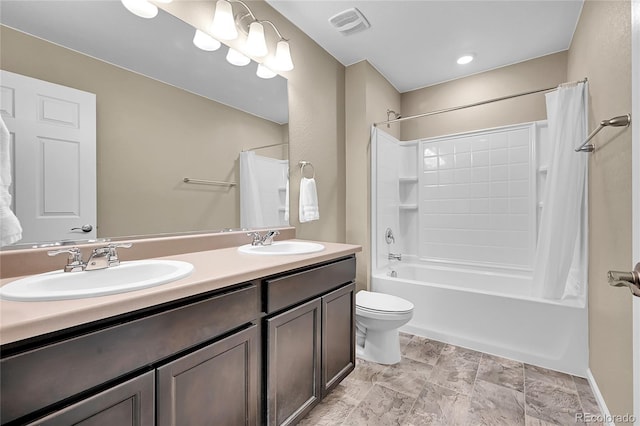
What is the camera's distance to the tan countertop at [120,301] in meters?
0.58

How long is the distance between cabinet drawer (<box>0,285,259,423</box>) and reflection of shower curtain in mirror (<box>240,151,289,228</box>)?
3.02 feet

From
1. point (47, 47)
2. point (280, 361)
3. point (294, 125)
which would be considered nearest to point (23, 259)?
point (47, 47)

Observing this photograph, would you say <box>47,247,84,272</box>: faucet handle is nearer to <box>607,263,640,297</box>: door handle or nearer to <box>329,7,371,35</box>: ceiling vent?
<box>607,263,640,297</box>: door handle

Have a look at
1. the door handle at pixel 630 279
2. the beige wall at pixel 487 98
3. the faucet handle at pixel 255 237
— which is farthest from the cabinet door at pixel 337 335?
the beige wall at pixel 487 98

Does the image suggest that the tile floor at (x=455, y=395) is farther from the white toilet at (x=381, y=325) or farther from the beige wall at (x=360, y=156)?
the beige wall at (x=360, y=156)

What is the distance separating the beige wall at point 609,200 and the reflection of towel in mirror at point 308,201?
1735 millimetres

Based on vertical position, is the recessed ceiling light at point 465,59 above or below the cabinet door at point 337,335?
above

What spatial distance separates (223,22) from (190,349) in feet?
5.52

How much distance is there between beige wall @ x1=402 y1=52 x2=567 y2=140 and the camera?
2564 mm

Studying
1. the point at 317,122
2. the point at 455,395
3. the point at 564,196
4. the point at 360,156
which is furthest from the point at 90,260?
the point at 564,196

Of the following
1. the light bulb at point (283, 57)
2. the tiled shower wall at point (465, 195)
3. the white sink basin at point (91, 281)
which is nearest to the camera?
the white sink basin at point (91, 281)

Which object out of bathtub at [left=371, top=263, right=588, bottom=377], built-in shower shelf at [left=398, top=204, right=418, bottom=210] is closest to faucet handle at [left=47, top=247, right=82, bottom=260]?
bathtub at [left=371, top=263, right=588, bottom=377]

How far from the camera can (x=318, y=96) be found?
2.38 metres

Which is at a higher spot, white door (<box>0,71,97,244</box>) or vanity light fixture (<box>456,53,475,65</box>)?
vanity light fixture (<box>456,53,475,65</box>)
